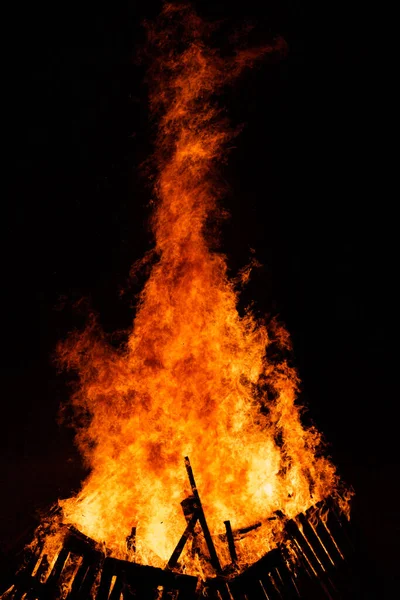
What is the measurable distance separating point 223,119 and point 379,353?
5.19 metres

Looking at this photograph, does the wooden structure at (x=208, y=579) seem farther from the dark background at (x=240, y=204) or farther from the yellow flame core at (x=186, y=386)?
the dark background at (x=240, y=204)

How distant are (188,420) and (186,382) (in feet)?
2.01

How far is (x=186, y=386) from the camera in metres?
5.83

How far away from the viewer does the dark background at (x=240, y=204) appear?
6109 millimetres

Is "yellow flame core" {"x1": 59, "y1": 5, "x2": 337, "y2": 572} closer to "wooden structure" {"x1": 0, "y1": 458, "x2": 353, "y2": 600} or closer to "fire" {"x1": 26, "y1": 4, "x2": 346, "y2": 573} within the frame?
"fire" {"x1": 26, "y1": 4, "x2": 346, "y2": 573}

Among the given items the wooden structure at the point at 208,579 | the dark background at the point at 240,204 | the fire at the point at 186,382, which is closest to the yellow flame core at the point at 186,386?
the fire at the point at 186,382

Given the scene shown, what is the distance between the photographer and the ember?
4.33m

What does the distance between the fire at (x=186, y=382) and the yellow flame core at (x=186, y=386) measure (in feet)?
0.06

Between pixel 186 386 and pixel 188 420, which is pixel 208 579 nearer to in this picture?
pixel 188 420

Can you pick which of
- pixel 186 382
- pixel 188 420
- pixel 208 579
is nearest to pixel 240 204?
pixel 186 382

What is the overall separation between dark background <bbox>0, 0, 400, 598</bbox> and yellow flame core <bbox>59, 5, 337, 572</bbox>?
423 millimetres

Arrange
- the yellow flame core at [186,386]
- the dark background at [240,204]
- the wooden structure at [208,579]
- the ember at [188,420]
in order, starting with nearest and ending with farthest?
the wooden structure at [208,579] → the ember at [188,420] → the yellow flame core at [186,386] → the dark background at [240,204]

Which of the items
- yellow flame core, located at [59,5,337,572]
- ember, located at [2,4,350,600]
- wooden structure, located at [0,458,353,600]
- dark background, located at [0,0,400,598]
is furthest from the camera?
dark background, located at [0,0,400,598]

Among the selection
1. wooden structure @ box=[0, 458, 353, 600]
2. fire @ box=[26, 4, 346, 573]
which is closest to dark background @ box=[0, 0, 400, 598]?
fire @ box=[26, 4, 346, 573]
